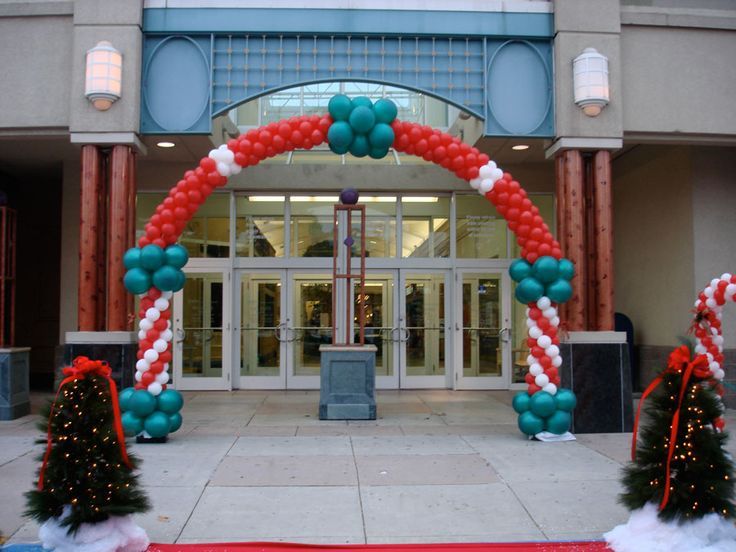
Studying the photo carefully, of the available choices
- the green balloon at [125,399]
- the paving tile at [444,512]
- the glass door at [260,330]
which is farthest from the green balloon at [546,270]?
the glass door at [260,330]

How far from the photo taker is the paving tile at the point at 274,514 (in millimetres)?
4602

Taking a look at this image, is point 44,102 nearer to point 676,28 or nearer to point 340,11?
point 340,11

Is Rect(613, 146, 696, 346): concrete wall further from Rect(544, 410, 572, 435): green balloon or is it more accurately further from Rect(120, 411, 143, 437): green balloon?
Rect(120, 411, 143, 437): green balloon

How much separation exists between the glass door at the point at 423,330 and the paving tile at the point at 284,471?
18.7 ft

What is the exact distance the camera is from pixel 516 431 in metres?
8.34

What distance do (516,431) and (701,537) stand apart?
4.32 metres

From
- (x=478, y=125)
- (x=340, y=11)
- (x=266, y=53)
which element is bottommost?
(x=478, y=125)

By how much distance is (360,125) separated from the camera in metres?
7.57

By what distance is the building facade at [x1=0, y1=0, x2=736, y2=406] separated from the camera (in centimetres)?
860

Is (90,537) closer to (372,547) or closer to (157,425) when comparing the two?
(372,547)

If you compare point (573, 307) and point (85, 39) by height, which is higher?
point (85, 39)

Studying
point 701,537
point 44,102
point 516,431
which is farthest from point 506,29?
point 701,537

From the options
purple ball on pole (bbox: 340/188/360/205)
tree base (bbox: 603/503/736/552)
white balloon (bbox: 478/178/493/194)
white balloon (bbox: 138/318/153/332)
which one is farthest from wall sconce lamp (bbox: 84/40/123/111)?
tree base (bbox: 603/503/736/552)

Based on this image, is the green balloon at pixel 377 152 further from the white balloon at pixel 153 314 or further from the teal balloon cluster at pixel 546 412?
the teal balloon cluster at pixel 546 412
